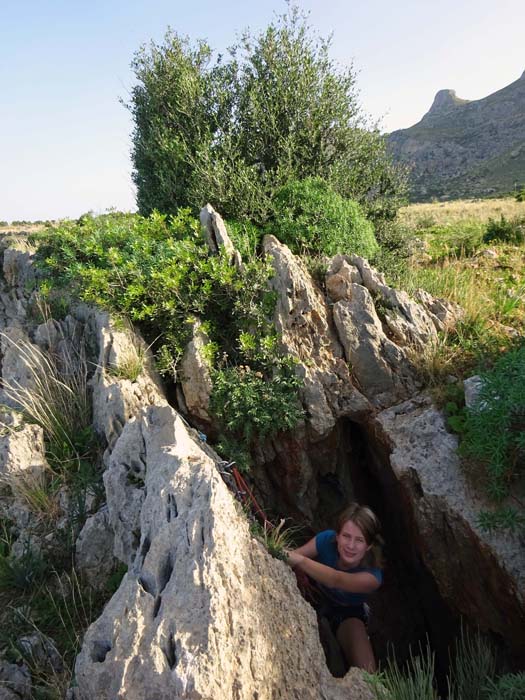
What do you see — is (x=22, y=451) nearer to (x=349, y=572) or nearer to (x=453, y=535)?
(x=349, y=572)

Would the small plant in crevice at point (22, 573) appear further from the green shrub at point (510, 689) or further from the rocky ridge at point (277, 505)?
the green shrub at point (510, 689)

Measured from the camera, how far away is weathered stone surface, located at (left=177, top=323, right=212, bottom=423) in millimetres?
6113

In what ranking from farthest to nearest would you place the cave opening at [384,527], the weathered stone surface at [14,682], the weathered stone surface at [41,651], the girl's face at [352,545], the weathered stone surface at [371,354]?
the weathered stone surface at [371,354] < the cave opening at [384,527] < the girl's face at [352,545] < the weathered stone surface at [41,651] < the weathered stone surface at [14,682]

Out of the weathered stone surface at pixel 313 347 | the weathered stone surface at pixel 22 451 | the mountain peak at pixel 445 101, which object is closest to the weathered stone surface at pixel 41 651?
the weathered stone surface at pixel 22 451

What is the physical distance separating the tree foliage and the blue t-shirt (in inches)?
232

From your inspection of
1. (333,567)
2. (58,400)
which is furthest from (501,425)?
(58,400)

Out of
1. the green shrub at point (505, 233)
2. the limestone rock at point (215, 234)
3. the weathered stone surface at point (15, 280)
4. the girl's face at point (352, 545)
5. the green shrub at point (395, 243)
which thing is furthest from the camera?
the green shrub at point (505, 233)

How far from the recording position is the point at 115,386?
5.34 meters

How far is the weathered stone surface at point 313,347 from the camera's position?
20.1 ft

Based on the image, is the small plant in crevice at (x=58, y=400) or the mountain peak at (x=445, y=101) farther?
the mountain peak at (x=445, y=101)

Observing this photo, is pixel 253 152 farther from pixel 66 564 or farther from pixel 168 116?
pixel 66 564

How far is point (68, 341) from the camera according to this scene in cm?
659

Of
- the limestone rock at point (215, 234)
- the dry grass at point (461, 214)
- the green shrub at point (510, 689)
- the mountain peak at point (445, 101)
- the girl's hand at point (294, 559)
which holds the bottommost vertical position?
the green shrub at point (510, 689)

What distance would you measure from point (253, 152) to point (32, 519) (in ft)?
25.6
